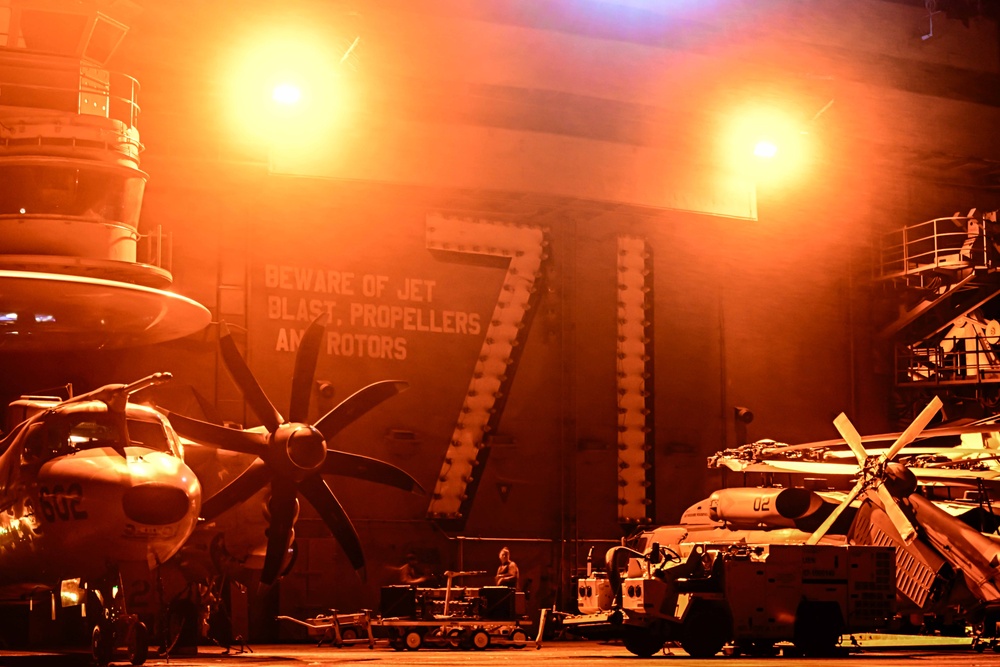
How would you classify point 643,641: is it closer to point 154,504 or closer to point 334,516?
point 334,516

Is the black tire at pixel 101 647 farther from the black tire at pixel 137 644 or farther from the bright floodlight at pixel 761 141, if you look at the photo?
the bright floodlight at pixel 761 141

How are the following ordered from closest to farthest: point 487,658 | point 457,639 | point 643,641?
point 487,658 → point 643,641 → point 457,639

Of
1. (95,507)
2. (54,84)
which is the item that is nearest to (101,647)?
(95,507)

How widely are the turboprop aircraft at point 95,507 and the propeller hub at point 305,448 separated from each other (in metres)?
4.65

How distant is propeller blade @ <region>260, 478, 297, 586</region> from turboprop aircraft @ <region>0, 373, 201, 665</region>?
478 cm

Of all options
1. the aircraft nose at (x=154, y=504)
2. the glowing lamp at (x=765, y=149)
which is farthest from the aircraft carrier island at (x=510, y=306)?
the aircraft nose at (x=154, y=504)

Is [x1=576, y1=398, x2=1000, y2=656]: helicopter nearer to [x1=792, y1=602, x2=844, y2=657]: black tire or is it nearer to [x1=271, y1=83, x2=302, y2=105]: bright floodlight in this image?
[x1=792, y1=602, x2=844, y2=657]: black tire

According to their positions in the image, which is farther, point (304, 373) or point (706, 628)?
point (304, 373)

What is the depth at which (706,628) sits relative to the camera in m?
19.9

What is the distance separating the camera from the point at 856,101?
33969 millimetres

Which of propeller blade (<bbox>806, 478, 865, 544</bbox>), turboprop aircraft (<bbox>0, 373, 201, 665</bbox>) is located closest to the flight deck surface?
turboprop aircraft (<bbox>0, 373, 201, 665</bbox>)

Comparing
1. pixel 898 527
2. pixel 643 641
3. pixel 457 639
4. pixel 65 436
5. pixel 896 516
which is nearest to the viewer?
pixel 65 436

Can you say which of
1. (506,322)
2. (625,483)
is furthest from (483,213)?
(625,483)

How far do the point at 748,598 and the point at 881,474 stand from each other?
610cm
